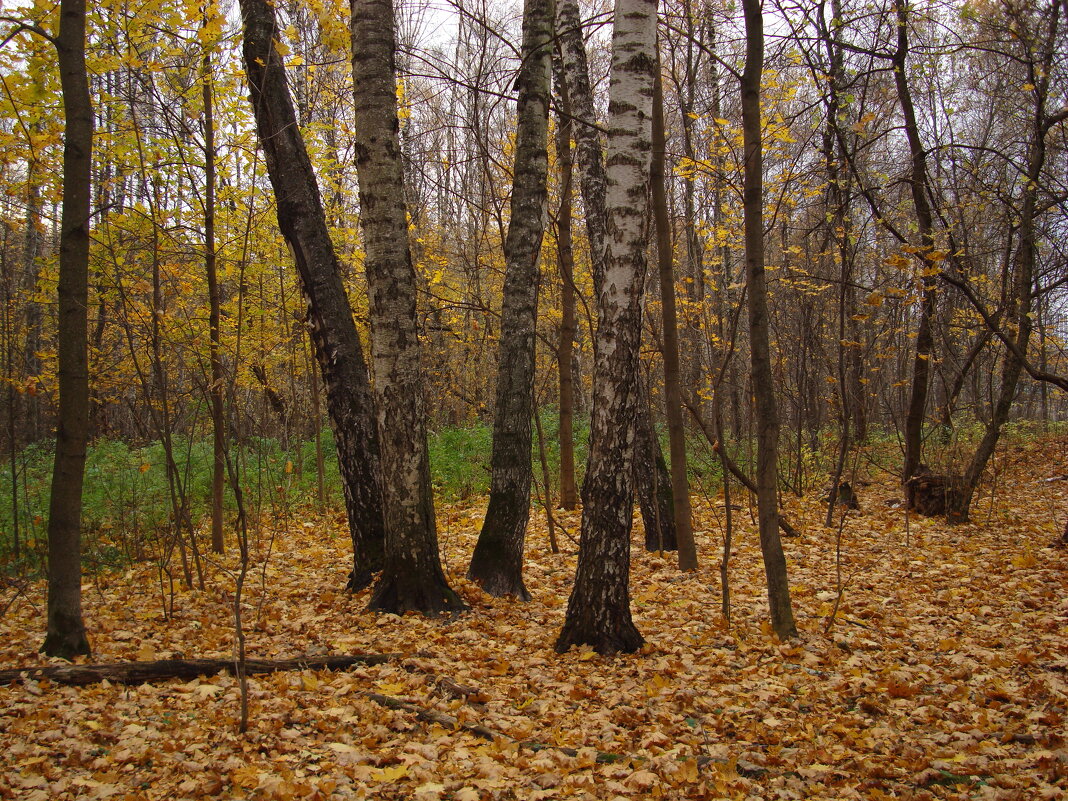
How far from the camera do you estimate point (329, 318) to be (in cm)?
575

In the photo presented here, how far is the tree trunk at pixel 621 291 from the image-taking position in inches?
155

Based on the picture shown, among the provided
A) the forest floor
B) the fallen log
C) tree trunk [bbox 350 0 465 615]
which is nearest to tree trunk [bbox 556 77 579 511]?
tree trunk [bbox 350 0 465 615]

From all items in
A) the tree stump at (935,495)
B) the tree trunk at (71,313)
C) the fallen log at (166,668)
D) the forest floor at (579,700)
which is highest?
the tree trunk at (71,313)

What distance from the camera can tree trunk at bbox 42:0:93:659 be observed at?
3656mm

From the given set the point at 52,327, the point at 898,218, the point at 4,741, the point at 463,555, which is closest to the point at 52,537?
the point at 4,741

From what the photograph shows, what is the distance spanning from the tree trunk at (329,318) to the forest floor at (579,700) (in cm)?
78

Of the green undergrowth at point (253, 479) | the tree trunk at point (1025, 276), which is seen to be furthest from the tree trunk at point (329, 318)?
the tree trunk at point (1025, 276)

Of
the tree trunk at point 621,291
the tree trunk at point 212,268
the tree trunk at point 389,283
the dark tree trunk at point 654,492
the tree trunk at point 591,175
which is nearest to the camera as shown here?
the tree trunk at point 621,291

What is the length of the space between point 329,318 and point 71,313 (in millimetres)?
2220

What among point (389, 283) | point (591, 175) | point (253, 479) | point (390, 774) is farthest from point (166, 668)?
point (253, 479)

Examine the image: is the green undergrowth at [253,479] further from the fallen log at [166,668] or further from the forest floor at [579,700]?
the fallen log at [166,668]

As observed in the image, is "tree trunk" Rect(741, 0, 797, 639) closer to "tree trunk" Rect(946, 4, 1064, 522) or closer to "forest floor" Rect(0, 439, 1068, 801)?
"forest floor" Rect(0, 439, 1068, 801)

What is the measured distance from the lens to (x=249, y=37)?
578 cm

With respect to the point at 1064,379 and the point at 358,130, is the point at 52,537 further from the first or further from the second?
the point at 1064,379
